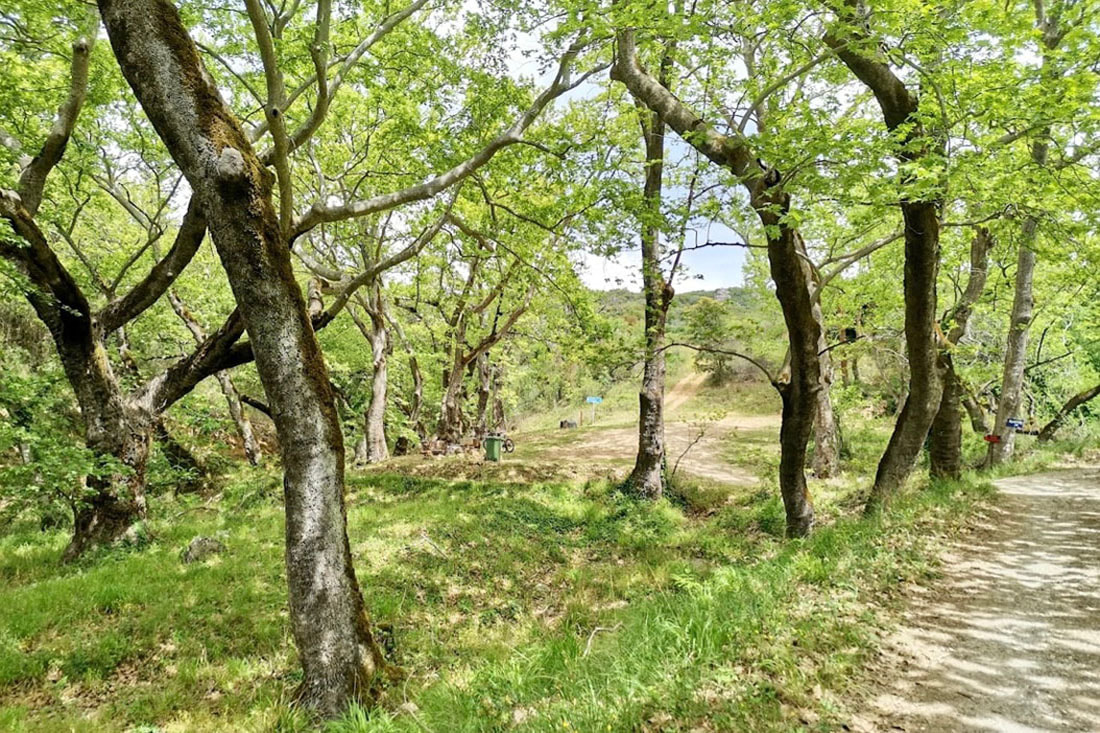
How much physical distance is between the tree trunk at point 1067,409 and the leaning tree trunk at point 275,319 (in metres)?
Result: 17.9

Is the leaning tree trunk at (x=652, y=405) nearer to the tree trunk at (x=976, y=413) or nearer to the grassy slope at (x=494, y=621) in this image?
the grassy slope at (x=494, y=621)

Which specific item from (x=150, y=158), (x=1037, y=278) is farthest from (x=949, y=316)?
(x=150, y=158)

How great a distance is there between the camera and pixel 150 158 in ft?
34.1

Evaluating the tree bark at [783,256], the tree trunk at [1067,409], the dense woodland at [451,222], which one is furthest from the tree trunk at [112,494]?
the tree trunk at [1067,409]

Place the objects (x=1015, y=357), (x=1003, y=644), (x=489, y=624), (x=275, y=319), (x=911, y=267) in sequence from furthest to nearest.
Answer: (x=1015, y=357) → (x=911, y=267) → (x=489, y=624) → (x=275, y=319) → (x=1003, y=644)

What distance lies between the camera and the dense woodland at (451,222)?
12.7 feet

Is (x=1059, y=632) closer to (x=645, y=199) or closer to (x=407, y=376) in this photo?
(x=645, y=199)

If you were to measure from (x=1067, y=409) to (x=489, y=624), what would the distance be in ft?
54.5

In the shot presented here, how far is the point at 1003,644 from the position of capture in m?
3.65

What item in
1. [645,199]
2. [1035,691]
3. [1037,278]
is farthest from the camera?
[1037,278]

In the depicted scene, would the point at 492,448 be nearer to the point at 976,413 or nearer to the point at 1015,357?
the point at 1015,357

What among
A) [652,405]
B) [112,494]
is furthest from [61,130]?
[652,405]

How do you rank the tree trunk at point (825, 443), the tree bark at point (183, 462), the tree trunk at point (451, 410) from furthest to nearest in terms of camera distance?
the tree trunk at point (451, 410) → the tree trunk at point (825, 443) → the tree bark at point (183, 462)

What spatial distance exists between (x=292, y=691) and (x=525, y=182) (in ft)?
27.7
